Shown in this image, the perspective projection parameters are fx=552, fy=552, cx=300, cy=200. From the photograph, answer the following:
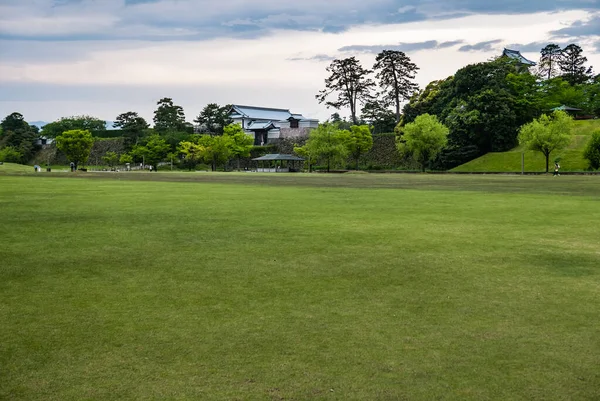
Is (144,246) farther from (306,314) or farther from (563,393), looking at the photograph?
(563,393)

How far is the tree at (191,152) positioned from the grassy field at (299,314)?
236 ft

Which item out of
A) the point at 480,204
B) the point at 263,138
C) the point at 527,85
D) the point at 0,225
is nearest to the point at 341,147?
the point at 527,85

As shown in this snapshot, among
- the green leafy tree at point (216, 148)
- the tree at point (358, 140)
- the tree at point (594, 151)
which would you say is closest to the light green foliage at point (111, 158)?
the green leafy tree at point (216, 148)

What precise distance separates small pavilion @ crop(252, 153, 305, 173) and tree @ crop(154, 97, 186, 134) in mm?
16736

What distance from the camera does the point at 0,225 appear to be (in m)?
12.2

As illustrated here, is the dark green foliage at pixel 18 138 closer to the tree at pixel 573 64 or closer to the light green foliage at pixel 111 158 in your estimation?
the light green foliage at pixel 111 158

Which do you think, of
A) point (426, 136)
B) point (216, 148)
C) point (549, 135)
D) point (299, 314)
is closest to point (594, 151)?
point (549, 135)

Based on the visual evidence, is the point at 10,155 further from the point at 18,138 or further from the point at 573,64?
the point at 573,64

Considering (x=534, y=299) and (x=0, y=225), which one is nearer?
(x=534, y=299)

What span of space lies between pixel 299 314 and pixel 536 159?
202ft

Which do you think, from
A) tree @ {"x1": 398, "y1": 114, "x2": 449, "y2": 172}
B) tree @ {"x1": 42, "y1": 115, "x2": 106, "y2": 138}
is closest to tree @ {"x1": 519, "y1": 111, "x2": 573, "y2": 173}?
tree @ {"x1": 398, "y1": 114, "x2": 449, "y2": 172}

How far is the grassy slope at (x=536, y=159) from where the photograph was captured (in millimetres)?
57550

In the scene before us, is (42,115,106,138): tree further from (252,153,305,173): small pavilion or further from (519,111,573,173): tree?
(519,111,573,173): tree

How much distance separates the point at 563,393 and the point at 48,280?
5874 mm
